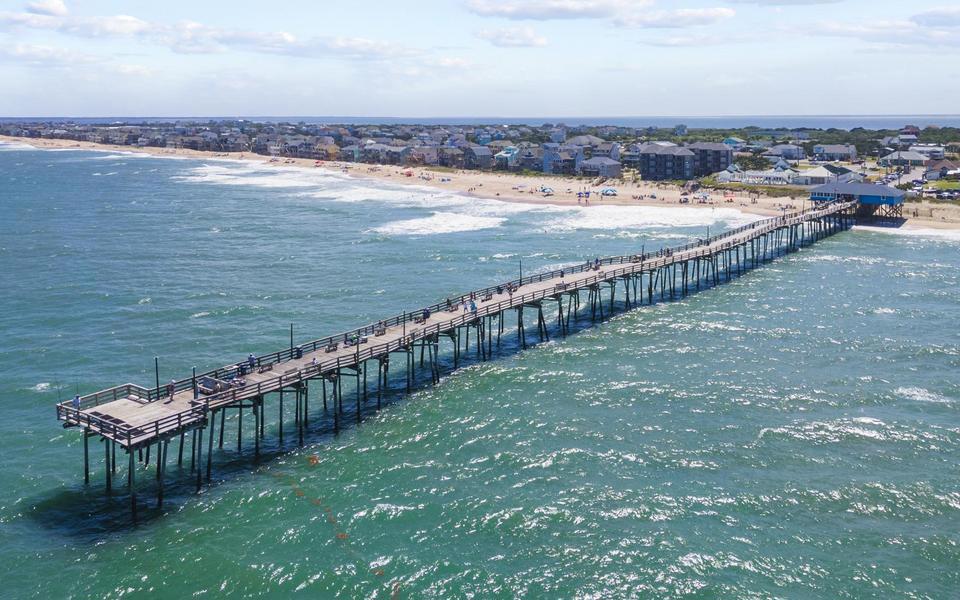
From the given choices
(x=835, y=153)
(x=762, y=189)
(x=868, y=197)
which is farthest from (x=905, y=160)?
(x=868, y=197)

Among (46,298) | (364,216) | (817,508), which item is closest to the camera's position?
(817,508)

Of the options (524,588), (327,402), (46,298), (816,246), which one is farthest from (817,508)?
(816,246)

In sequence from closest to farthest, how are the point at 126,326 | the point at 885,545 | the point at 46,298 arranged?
the point at 885,545, the point at 126,326, the point at 46,298

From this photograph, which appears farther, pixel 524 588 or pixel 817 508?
pixel 817 508

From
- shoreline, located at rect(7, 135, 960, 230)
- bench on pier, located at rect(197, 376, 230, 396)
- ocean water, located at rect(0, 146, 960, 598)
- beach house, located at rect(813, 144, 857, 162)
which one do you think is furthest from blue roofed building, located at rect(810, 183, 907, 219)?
bench on pier, located at rect(197, 376, 230, 396)

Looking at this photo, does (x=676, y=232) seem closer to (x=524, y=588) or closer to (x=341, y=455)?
(x=341, y=455)

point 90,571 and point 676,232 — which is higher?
point 676,232

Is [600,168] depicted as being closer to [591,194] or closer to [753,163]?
[591,194]
